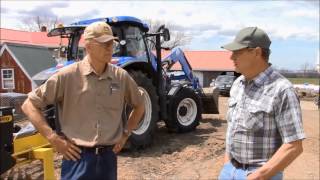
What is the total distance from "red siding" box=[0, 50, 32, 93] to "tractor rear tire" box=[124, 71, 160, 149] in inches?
676

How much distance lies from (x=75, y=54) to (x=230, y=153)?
709cm

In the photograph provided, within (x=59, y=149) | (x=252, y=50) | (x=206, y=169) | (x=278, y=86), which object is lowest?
(x=206, y=169)

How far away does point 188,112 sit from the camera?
10984mm

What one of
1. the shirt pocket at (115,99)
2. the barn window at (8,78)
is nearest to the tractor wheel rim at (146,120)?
the shirt pocket at (115,99)

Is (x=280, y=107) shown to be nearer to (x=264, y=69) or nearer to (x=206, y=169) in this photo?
(x=264, y=69)

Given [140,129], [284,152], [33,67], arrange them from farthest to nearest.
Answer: [33,67], [140,129], [284,152]

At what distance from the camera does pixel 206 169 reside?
793cm

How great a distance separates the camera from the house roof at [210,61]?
1853 inches

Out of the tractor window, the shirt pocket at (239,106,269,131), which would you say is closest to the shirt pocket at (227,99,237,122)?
the shirt pocket at (239,106,269,131)

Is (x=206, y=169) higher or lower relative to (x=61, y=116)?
lower

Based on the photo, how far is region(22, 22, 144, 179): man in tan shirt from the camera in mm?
3346

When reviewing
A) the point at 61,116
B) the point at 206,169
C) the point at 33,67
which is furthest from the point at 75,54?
the point at 33,67

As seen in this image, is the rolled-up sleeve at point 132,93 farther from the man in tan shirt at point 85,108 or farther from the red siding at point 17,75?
the red siding at point 17,75

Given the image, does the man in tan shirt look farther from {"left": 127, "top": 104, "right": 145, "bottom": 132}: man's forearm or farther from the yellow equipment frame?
the yellow equipment frame
